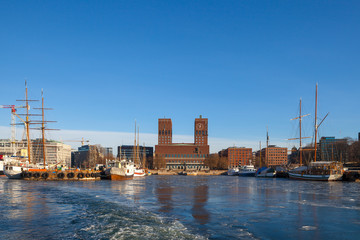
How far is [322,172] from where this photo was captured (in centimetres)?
9338

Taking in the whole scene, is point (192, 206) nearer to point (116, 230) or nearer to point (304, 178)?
point (116, 230)

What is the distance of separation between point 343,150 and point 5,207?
591 ft

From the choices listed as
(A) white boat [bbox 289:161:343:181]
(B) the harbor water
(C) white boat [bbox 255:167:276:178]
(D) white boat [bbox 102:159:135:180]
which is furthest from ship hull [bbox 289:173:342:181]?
(B) the harbor water

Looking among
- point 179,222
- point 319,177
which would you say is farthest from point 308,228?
point 319,177

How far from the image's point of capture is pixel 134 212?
27969mm

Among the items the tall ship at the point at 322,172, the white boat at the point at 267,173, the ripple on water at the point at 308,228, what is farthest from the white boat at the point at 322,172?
the ripple on water at the point at 308,228

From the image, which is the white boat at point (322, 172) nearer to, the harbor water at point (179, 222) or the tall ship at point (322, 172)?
the tall ship at point (322, 172)

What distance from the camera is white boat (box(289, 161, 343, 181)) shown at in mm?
90938

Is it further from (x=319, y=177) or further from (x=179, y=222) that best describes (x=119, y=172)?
(x=179, y=222)

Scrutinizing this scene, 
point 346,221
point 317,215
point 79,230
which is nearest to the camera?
point 79,230

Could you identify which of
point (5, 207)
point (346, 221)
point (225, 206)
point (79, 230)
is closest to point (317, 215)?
point (346, 221)

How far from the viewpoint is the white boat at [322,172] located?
90938mm

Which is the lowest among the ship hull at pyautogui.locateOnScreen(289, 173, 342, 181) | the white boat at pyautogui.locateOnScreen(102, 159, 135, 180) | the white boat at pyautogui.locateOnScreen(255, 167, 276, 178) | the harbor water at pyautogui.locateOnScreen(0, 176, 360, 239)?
the white boat at pyautogui.locateOnScreen(255, 167, 276, 178)

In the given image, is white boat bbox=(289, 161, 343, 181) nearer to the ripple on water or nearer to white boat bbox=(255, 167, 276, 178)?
white boat bbox=(255, 167, 276, 178)
